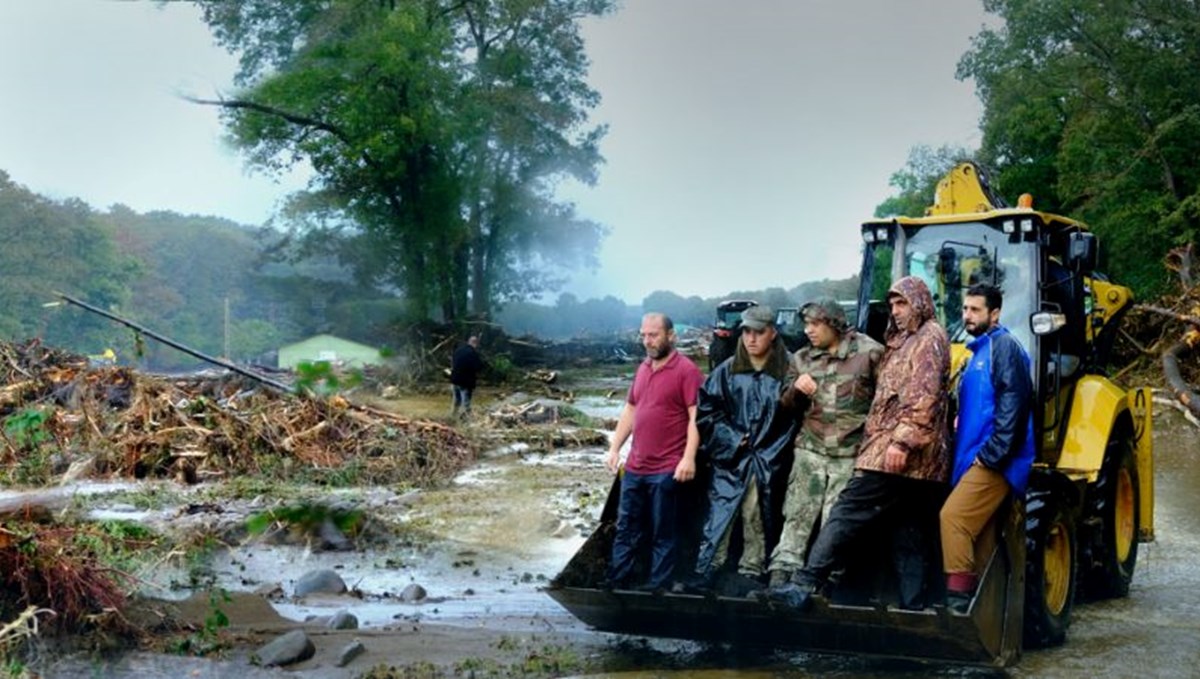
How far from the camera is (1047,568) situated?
8055mm

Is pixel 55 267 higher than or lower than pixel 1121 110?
lower

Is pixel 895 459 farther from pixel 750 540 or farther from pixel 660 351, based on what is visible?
pixel 660 351

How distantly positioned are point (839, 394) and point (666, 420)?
1096 mm

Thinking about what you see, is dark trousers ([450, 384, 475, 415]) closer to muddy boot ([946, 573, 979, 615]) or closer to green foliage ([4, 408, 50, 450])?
green foliage ([4, 408, 50, 450])

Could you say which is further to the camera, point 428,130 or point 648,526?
point 428,130

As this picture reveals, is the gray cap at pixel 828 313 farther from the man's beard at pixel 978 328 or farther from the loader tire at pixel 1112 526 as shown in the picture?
the loader tire at pixel 1112 526

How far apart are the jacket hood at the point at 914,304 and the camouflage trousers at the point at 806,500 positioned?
787 mm

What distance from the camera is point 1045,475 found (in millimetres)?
7766

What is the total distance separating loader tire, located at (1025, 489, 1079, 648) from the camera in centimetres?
755

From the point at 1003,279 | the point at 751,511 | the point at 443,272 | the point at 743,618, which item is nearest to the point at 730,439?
the point at 751,511

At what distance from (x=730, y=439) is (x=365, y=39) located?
96.1 feet

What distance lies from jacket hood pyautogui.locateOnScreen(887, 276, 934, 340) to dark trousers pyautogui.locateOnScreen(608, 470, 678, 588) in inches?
64.2

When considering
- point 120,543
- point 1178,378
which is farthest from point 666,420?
point 1178,378

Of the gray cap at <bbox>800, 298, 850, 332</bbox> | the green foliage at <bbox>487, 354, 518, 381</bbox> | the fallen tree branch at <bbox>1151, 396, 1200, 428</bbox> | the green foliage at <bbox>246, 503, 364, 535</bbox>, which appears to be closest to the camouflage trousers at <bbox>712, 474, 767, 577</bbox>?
the gray cap at <bbox>800, 298, 850, 332</bbox>
